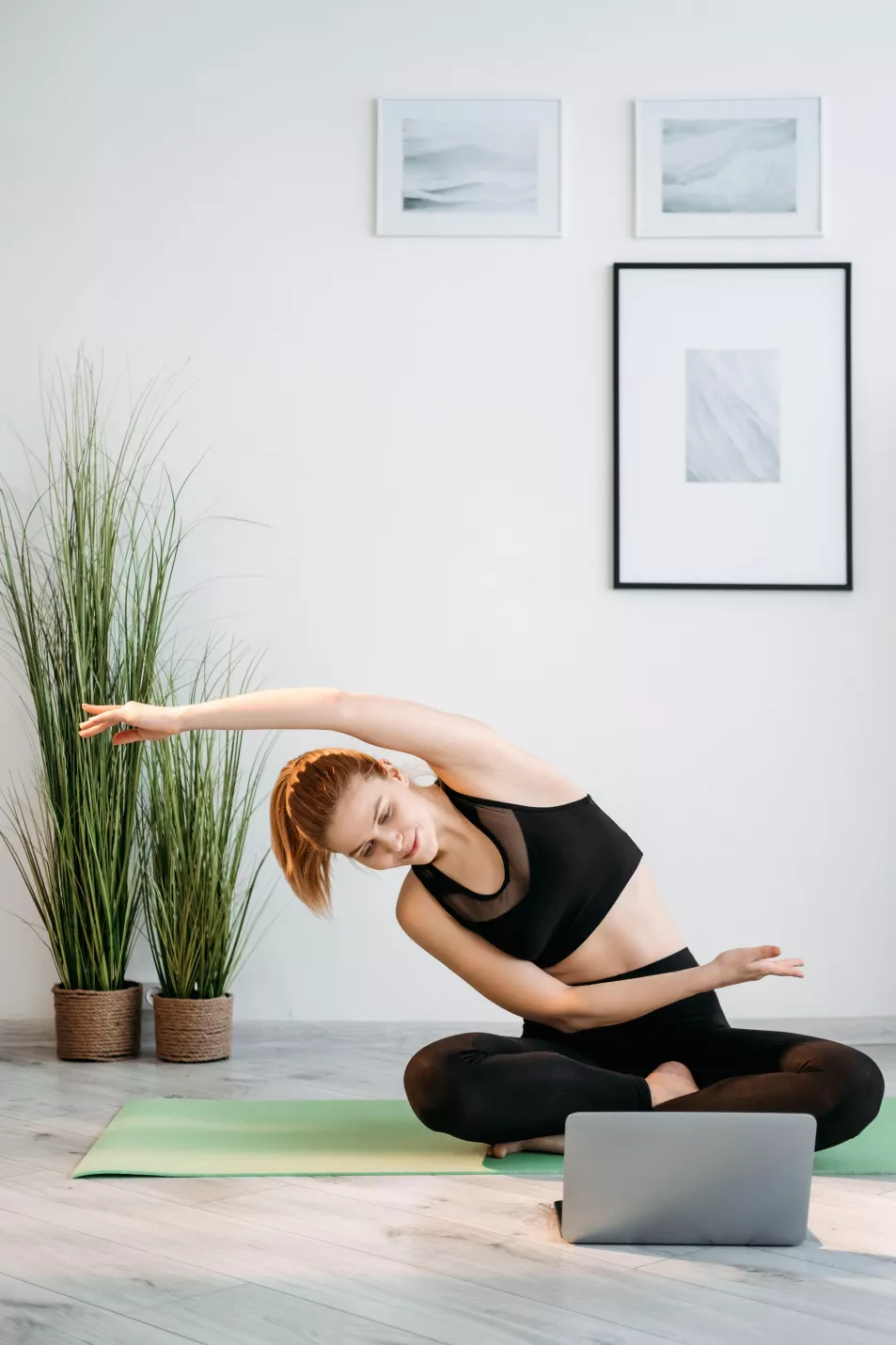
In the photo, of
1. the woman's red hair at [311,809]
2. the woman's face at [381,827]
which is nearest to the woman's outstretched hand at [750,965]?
the woman's face at [381,827]

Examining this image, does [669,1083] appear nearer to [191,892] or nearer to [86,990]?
[191,892]

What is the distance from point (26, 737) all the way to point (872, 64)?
258 centimetres

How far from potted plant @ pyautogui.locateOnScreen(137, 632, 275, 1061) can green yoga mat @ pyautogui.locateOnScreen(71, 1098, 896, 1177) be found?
412mm

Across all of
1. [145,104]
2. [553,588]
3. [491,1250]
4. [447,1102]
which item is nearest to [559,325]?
[553,588]

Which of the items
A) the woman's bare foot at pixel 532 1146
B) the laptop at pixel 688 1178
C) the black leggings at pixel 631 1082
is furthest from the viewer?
the woman's bare foot at pixel 532 1146

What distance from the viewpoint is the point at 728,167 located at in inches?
131

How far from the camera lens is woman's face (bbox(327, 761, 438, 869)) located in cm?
200

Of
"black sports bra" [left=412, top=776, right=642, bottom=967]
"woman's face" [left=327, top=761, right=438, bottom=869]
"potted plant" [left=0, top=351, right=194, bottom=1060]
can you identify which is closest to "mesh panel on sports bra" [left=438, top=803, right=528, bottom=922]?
"black sports bra" [left=412, top=776, right=642, bottom=967]

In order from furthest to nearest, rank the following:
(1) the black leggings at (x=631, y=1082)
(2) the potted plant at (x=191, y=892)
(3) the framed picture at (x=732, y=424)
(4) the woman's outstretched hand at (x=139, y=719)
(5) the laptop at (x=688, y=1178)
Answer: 1. (3) the framed picture at (x=732, y=424)
2. (2) the potted plant at (x=191, y=892)
3. (1) the black leggings at (x=631, y=1082)
4. (4) the woman's outstretched hand at (x=139, y=719)
5. (5) the laptop at (x=688, y=1178)

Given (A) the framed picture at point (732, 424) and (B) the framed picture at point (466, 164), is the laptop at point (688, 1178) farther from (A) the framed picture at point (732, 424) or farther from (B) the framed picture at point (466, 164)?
(B) the framed picture at point (466, 164)

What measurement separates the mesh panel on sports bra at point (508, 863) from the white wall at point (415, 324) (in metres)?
1.12

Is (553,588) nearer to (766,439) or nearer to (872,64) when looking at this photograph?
(766,439)

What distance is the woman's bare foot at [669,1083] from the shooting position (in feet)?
7.24

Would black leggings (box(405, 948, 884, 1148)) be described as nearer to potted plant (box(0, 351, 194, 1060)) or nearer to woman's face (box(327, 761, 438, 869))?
woman's face (box(327, 761, 438, 869))
